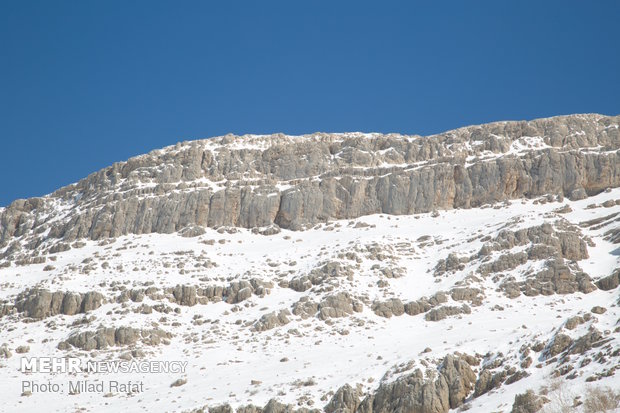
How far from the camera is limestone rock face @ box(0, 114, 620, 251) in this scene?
326ft

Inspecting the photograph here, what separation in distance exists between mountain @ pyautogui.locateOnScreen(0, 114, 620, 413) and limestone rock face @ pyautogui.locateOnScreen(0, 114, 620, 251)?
0.31 metres

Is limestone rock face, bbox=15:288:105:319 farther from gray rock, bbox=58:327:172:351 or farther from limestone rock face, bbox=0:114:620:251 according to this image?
limestone rock face, bbox=0:114:620:251

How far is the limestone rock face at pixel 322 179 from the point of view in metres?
99.5

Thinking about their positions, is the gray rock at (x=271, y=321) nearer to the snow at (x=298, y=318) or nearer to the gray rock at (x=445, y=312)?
the snow at (x=298, y=318)

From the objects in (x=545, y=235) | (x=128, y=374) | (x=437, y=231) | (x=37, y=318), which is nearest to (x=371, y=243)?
(x=437, y=231)

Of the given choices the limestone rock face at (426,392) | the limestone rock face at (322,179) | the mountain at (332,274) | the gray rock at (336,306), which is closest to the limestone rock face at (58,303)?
the mountain at (332,274)

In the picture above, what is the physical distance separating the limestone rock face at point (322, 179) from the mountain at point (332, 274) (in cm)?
31

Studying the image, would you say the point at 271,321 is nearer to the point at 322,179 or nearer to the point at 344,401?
the point at 344,401

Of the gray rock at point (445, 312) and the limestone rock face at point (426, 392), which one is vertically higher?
the gray rock at point (445, 312)

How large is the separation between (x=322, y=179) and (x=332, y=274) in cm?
2827

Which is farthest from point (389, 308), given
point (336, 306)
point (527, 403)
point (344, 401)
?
point (527, 403)

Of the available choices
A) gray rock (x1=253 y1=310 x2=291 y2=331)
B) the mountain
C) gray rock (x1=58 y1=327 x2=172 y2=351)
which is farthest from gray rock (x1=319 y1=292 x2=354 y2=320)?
gray rock (x1=58 y1=327 x2=172 y2=351)

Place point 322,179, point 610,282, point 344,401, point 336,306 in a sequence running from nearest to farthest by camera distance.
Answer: point 344,401, point 610,282, point 336,306, point 322,179

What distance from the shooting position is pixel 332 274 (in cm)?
8050
